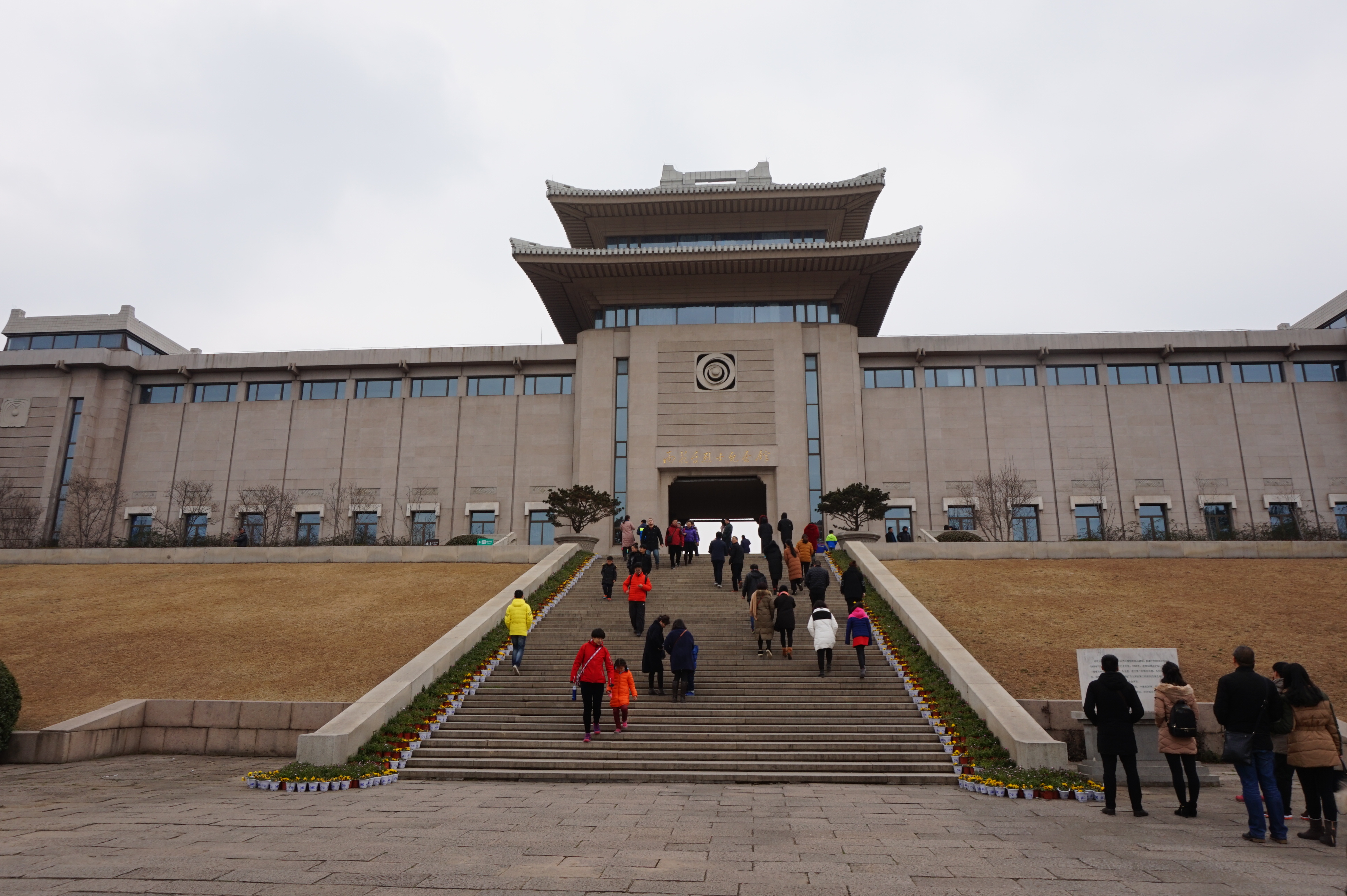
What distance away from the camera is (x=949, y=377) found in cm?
3553

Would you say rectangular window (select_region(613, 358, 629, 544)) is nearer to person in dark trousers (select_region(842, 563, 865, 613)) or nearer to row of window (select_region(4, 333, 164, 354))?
person in dark trousers (select_region(842, 563, 865, 613))

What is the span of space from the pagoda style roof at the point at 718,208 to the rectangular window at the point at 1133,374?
1244 centimetres

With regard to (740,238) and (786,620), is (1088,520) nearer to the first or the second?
(740,238)

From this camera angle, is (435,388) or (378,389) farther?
(378,389)

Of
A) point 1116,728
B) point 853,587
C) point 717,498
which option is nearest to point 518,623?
point 853,587

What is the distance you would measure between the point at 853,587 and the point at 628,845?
949 cm

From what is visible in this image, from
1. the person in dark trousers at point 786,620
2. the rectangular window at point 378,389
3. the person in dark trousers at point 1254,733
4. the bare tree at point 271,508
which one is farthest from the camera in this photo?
the rectangular window at point 378,389

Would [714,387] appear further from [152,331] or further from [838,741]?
[152,331]

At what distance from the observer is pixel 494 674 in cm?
1408

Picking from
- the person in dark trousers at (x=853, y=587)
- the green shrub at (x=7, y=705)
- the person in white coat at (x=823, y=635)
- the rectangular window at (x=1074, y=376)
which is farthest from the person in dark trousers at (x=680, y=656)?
the rectangular window at (x=1074, y=376)

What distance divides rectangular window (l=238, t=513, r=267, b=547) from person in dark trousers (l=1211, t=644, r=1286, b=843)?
3465 centimetres

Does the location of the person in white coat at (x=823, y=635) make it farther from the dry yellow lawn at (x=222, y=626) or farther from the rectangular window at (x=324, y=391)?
the rectangular window at (x=324, y=391)

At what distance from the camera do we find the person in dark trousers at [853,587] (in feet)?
49.5

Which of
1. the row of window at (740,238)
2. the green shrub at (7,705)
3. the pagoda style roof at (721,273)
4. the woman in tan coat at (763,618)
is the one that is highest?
the row of window at (740,238)
